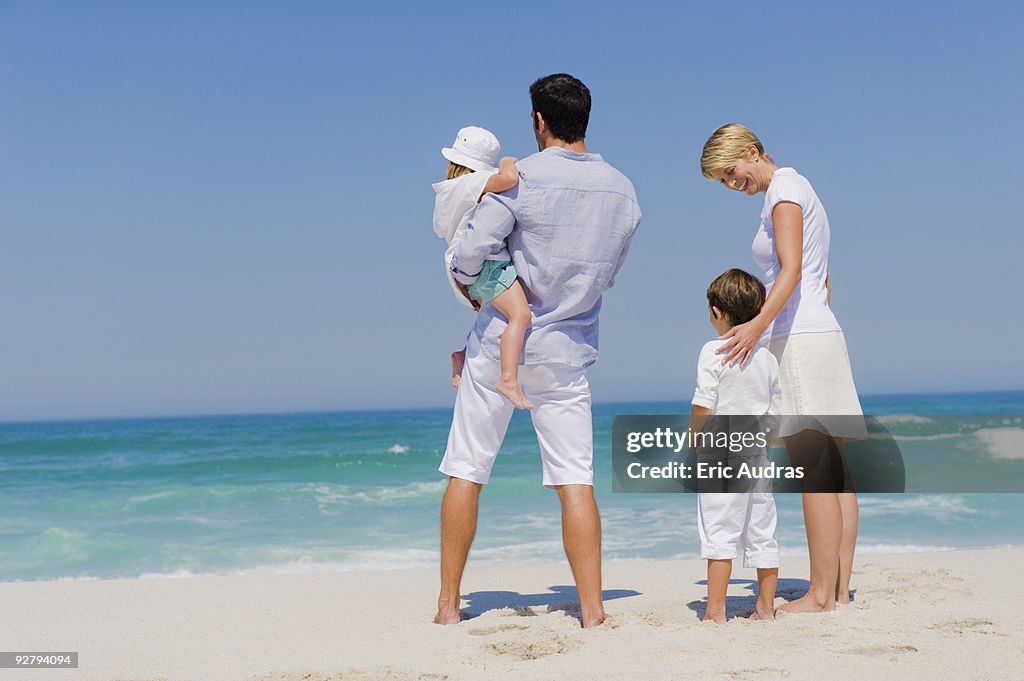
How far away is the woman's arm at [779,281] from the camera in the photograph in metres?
2.84

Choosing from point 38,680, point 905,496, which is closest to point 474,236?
point 38,680

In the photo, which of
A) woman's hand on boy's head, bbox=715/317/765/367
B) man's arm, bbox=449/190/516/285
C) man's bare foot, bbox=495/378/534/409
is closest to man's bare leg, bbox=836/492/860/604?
woman's hand on boy's head, bbox=715/317/765/367

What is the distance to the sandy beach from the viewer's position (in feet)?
8.14

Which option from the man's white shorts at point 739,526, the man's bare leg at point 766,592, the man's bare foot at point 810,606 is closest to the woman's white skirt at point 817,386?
the man's white shorts at point 739,526

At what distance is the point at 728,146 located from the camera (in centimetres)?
313

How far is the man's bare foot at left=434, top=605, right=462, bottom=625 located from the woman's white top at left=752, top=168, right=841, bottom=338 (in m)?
1.44

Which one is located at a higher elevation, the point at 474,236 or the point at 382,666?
the point at 474,236

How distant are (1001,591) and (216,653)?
2895mm

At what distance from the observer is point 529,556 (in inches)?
274

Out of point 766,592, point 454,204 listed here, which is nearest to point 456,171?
point 454,204

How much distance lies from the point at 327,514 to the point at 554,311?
8550mm

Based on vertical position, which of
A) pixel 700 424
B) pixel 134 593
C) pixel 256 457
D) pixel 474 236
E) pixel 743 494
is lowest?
pixel 256 457

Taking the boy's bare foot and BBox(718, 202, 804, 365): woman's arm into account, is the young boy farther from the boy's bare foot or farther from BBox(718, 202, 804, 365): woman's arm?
the boy's bare foot

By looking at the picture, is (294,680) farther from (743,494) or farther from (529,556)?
(529,556)
